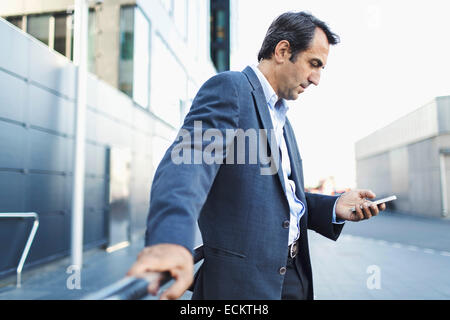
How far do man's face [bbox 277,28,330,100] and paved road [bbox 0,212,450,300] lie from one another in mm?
3983

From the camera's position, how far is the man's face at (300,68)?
1.68 m

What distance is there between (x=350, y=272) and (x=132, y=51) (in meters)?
7.92

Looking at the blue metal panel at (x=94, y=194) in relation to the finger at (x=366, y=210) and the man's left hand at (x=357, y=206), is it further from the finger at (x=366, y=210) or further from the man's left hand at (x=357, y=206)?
the finger at (x=366, y=210)

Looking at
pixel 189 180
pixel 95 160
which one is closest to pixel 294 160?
pixel 189 180

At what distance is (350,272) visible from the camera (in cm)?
680

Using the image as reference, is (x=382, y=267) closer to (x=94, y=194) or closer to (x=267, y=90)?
A: (x=94, y=194)

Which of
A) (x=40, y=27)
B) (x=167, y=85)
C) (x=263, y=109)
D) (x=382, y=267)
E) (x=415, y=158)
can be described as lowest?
(x=382, y=267)

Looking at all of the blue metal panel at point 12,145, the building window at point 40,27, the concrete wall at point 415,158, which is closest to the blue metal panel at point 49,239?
the blue metal panel at point 12,145

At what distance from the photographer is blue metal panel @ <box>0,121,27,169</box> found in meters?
5.87

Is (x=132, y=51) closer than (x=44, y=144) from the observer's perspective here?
No

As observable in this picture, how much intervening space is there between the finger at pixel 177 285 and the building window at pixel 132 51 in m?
10.4
